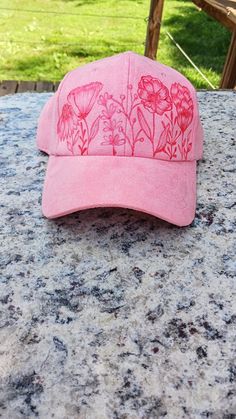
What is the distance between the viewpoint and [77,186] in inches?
30.5

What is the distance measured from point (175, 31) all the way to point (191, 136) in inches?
124

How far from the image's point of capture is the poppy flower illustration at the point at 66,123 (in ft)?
2.83

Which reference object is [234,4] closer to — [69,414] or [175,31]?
[69,414]

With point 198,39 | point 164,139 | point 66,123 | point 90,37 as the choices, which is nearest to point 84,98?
point 66,123

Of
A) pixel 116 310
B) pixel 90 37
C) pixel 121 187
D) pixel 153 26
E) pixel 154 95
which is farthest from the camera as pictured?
pixel 90 37

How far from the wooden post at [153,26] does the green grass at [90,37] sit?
0.48m

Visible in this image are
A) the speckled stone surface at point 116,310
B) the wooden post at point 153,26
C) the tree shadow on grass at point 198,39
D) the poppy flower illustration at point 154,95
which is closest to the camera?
the speckled stone surface at point 116,310

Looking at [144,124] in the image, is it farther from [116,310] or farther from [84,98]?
[116,310]

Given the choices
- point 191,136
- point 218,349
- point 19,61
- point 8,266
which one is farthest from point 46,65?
point 218,349

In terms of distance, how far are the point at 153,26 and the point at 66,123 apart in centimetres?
162

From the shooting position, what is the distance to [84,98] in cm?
87

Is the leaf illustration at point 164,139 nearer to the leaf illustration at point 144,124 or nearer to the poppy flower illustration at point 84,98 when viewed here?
the leaf illustration at point 144,124

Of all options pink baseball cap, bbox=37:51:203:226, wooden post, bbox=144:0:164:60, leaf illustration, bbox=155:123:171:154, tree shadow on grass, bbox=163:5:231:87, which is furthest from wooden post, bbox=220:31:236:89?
tree shadow on grass, bbox=163:5:231:87

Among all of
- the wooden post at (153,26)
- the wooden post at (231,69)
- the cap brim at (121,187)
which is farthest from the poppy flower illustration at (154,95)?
the wooden post at (153,26)
